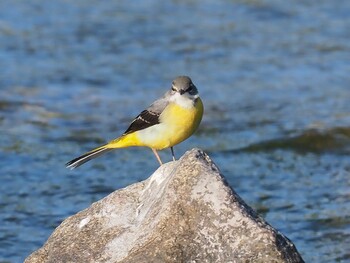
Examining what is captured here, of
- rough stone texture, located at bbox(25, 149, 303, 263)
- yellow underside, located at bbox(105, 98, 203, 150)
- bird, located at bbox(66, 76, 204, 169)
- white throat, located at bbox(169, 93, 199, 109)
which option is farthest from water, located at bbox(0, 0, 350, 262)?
rough stone texture, located at bbox(25, 149, 303, 263)

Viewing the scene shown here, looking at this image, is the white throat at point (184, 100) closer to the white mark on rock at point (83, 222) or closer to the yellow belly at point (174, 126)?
the yellow belly at point (174, 126)

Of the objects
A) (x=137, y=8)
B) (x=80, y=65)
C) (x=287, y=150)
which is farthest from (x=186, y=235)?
(x=137, y=8)

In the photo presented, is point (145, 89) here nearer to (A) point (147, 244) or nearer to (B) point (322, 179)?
(B) point (322, 179)

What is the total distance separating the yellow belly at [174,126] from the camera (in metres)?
7.50

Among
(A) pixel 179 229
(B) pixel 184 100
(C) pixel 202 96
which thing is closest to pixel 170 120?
(B) pixel 184 100

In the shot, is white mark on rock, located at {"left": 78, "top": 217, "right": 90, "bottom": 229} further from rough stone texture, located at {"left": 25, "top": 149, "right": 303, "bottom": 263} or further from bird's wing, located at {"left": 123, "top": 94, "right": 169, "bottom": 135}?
bird's wing, located at {"left": 123, "top": 94, "right": 169, "bottom": 135}

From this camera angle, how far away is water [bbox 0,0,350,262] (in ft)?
34.6

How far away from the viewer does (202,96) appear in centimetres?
1427

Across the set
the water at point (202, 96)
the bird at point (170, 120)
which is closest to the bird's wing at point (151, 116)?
the bird at point (170, 120)

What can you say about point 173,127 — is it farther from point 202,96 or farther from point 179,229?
point 202,96

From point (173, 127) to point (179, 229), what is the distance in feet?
5.07

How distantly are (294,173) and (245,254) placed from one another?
18.4 ft

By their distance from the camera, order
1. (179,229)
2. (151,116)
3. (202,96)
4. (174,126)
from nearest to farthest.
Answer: (179,229)
(174,126)
(151,116)
(202,96)

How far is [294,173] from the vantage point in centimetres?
1151
